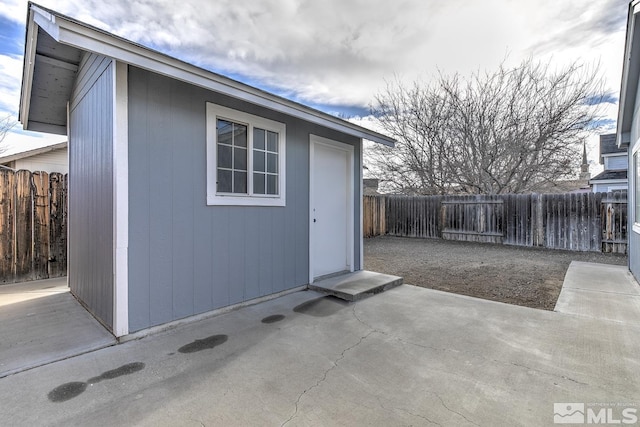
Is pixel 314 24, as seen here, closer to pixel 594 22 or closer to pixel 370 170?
pixel 594 22

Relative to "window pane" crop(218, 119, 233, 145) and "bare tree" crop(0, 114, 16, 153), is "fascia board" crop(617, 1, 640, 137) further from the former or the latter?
"bare tree" crop(0, 114, 16, 153)

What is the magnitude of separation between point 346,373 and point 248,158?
261 centimetres

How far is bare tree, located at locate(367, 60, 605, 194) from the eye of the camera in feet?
34.4

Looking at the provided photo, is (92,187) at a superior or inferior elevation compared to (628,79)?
inferior

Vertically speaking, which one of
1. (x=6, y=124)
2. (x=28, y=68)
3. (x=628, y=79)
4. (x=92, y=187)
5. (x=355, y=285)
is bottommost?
(x=355, y=285)

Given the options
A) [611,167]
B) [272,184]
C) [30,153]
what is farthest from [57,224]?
[611,167]

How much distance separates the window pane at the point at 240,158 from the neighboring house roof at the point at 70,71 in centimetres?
60

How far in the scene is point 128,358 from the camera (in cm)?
242

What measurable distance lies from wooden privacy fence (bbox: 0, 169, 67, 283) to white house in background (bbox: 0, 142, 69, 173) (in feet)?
13.7

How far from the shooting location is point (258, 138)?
386cm

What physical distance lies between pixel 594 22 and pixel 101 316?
11.4 meters

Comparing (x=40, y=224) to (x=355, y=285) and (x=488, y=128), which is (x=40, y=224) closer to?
(x=355, y=285)

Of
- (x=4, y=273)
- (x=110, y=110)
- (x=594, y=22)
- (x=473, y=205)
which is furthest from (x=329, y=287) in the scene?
(x=594, y=22)

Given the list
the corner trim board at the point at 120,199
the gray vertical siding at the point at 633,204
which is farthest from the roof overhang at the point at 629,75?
the corner trim board at the point at 120,199
